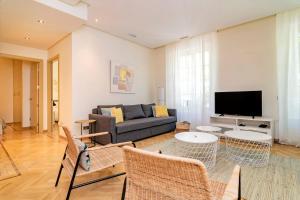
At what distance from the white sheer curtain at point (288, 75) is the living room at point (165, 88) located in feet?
0.06

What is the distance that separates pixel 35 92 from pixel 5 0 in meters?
3.36

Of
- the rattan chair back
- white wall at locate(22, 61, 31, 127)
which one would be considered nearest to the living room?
the rattan chair back

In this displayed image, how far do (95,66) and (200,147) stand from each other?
319 centimetres

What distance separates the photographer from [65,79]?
4.16m

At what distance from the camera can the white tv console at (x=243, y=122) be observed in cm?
359

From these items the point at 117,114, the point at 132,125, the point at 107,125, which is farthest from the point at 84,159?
the point at 117,114

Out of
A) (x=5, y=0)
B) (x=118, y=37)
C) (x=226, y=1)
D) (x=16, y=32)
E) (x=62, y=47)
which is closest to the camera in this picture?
(x=5, y=0)

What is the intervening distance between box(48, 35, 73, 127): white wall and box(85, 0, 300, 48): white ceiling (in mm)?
893

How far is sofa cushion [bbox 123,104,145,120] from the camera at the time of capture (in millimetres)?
4500

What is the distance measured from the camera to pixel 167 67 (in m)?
5.73

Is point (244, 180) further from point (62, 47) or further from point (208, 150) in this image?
point (62, 47)

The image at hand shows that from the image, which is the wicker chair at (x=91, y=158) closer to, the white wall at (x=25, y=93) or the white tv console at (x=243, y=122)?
the white tv console at (x=243, y=122)

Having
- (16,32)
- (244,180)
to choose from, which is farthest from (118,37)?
(244,180)

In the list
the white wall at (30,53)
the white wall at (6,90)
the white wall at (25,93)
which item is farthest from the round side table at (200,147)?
the white wall at (6,90)
